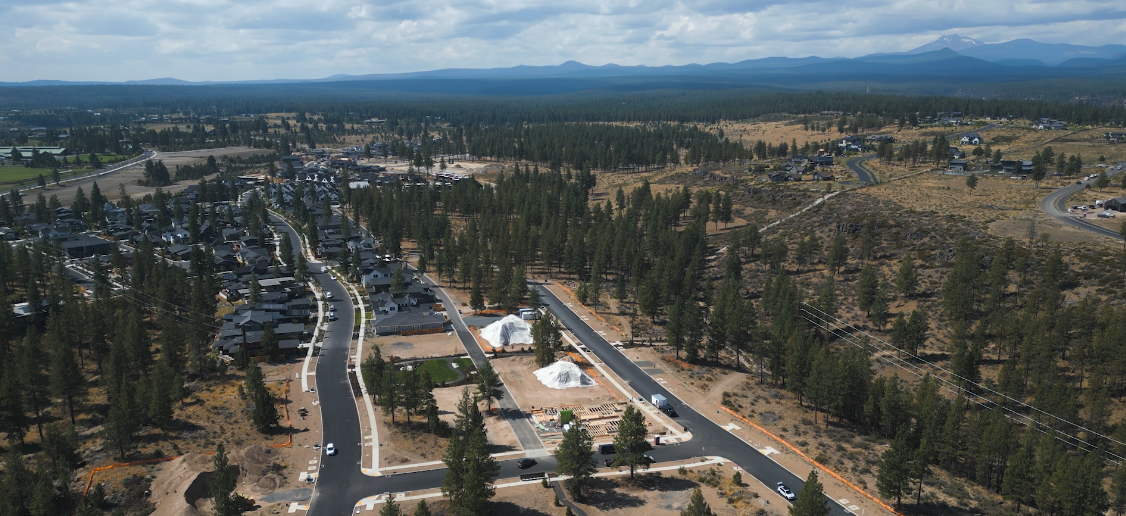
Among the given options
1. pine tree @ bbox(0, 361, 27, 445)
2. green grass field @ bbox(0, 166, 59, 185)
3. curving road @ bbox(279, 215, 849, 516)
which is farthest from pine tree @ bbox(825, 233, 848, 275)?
green grass field @ bbox(0, 166, 59, 185)

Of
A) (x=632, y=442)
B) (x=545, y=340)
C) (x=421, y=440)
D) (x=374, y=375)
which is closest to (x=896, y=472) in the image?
(x=632, y=442)

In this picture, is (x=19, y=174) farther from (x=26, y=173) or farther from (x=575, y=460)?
(x=575, y=460)

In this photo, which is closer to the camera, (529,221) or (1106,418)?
(1106,418)

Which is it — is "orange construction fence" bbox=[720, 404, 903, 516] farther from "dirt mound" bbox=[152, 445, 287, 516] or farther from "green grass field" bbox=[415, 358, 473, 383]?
"dirt mound" bbox=[152, 445, 287, 516]

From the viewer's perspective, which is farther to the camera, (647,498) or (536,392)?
(536,392)

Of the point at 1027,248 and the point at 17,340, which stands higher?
the point at 1027,248

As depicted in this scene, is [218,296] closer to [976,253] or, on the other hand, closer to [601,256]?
[601,256]

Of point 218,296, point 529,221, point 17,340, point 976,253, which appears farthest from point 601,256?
point 17,340
